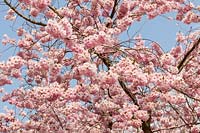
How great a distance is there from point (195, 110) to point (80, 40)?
282cm

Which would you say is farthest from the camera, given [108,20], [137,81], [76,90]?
[108,20]

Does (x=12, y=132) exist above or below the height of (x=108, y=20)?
below

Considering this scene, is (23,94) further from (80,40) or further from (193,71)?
(193,71)

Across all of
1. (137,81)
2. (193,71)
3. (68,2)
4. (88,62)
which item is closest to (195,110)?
(193,71)

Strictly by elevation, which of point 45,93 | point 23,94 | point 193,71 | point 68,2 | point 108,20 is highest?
point 68,2

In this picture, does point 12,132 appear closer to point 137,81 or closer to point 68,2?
point 68,2

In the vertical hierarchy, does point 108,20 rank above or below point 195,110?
above

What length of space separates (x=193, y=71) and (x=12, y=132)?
384 cm

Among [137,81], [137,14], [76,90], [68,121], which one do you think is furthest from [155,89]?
[137,14]

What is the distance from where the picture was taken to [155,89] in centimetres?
659

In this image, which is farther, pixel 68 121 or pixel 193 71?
pixel 193 71

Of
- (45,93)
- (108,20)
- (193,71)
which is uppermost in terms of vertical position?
(108,20)

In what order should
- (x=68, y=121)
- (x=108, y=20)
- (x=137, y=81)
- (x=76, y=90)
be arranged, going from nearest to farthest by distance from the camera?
(x=137, y=81) < (x=76, y=90) < (x=68, y=121) < (x=108, y=20)

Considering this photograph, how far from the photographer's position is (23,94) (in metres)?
7.57
